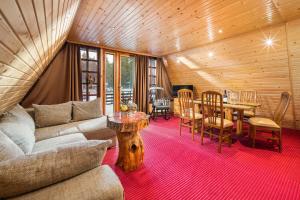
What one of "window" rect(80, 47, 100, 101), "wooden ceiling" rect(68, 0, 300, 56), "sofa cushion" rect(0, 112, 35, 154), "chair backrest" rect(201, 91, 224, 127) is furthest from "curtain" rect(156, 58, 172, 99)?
"sofa cushion" rect(0, 112, 35, 154)

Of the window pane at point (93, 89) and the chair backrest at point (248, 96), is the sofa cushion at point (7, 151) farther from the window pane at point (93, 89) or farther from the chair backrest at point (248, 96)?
the chair backrest at point (248, 96)

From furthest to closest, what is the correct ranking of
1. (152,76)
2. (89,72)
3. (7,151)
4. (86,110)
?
1. (152,76)
2. (89,72)
3. (86,110)
4. (7,151)

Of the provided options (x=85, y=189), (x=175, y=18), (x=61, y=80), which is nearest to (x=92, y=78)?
(x=61, y=80)

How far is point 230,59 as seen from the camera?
4.02 m

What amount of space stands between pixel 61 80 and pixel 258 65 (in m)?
5.00

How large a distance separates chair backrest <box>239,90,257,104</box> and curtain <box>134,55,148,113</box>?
311 centimetres

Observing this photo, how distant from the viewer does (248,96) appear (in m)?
3.90

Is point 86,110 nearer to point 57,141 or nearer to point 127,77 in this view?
point 57,141

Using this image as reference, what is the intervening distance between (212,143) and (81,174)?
2.62 meters

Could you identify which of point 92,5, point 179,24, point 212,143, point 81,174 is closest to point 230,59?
point 179,24

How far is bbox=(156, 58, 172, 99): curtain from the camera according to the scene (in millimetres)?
6141

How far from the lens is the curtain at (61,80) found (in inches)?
153

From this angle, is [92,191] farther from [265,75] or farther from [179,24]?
[265,75]

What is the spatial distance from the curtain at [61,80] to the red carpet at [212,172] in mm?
2450
